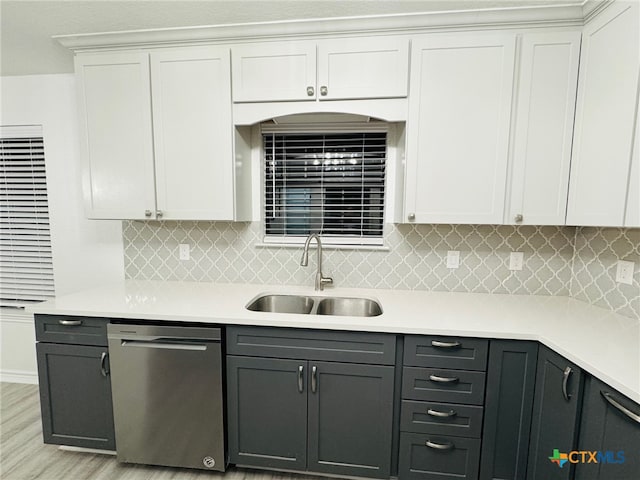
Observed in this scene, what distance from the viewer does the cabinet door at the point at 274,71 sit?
5.69ft

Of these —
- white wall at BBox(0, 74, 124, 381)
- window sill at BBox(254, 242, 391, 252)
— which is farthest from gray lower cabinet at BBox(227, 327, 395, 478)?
white wall at BBox(0, 74, 124, 381)

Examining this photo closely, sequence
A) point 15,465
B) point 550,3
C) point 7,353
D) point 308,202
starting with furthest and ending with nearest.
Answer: point 7,353 < point 308,202 < point 15,465 < point 550,3

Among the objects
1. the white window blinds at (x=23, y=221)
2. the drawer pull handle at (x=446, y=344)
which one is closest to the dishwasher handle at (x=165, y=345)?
the drawer pull handle at (x=446, y=344)

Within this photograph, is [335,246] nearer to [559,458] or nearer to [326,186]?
[326,186]

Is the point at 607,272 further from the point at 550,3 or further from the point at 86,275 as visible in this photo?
the point at 86,275

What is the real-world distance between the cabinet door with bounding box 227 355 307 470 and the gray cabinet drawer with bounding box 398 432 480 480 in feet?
1.72

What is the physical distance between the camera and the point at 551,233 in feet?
6.44

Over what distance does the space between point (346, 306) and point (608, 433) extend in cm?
129

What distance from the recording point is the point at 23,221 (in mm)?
2525

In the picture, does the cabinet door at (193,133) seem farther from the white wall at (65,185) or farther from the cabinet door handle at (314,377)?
the cabinet door handle at (314,377)

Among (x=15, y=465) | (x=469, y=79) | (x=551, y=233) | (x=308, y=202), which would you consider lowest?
(x=15, y=465)

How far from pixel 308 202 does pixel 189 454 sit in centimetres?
167

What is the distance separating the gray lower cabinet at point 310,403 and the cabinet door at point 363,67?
1.31 meters

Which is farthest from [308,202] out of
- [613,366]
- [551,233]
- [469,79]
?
[613,366]
